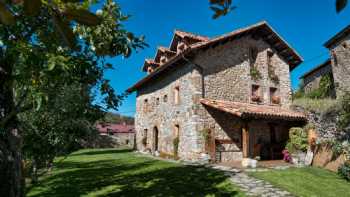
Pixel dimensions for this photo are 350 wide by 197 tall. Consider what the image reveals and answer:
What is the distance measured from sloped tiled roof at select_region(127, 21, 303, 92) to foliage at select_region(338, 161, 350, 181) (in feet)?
25.1

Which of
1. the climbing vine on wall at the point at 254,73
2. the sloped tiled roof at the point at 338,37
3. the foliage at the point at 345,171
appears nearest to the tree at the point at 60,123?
the foliage at the point at 345,171

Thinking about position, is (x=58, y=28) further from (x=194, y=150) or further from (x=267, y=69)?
(x=267, y=69)

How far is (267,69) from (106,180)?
11263 millimetres

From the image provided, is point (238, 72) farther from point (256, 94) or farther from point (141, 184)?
point (141, 184)

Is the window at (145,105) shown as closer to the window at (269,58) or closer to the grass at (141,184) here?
the window at (269,58)

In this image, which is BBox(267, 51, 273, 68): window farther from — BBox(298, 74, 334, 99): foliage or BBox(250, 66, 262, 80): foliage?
BBox(298, 74, 334, 99): foliage

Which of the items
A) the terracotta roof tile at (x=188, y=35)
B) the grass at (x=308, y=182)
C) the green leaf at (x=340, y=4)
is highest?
the terracotta roof tile at (x=188, y=35)

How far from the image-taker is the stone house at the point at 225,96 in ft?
44.3

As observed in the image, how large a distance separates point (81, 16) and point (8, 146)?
4516 mm

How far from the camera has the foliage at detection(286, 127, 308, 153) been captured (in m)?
12.9

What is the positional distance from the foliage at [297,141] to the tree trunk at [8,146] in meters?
11.6

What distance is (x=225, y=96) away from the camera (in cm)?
1484

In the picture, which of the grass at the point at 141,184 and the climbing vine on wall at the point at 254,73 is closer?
the grass at the point at 141,184

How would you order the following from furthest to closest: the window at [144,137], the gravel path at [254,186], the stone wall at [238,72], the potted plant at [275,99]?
the window at [144,137]
the potted plant at [275,99]
the stone wall at [238,72]
the gravel path at [254,186]
